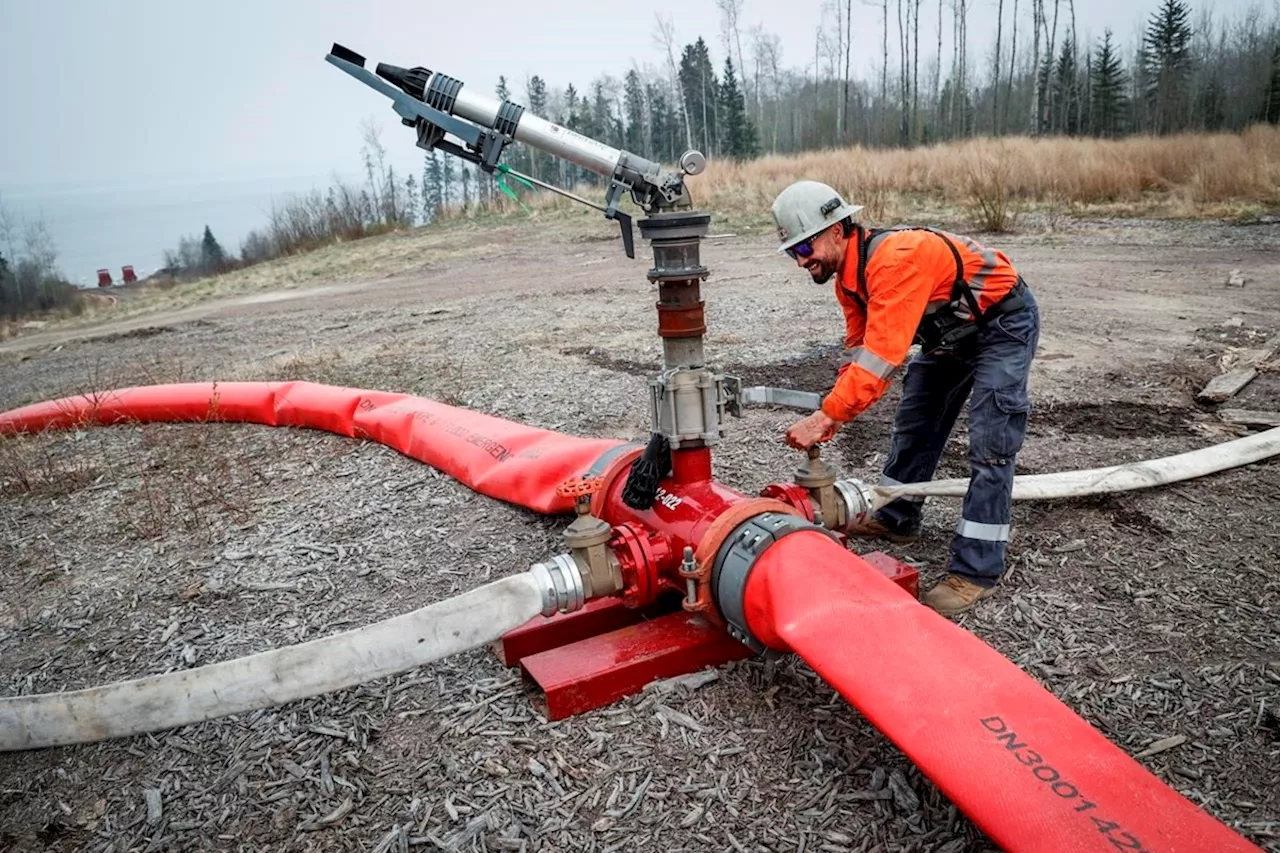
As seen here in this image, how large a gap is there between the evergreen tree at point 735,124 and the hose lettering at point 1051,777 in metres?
42.7

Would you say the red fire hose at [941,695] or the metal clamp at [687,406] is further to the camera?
the metal clamp at [687,406]

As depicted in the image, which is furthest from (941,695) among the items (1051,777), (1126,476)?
(1126,476)

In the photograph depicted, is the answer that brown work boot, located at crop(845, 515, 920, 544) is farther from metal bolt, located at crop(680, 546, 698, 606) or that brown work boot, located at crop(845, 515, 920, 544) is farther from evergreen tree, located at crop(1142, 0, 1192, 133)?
evergreen tree, located at crop(1142, 0, 1192, 133)

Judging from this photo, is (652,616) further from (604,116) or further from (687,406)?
(604,116)

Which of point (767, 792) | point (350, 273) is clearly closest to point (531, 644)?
point (767, 792)

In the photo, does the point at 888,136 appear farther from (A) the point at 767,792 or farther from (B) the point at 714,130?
(A) the point at 767,792

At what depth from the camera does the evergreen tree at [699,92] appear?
153 ft

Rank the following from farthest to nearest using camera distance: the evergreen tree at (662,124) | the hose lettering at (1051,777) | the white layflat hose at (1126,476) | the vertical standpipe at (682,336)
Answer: the evergreen tree at (662,124) → the white layflat hose at (1126,476) → the vertical standpipe at (682,336) → the hose lettering at (1051,777)

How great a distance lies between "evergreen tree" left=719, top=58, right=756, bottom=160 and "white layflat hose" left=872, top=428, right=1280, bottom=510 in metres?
40.3

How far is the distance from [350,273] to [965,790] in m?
16.1

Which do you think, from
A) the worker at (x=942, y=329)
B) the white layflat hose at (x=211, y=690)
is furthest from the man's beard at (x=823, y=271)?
the white layflat hose at (x=211, y=690)

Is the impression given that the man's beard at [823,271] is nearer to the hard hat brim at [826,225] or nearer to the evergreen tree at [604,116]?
the hard hat brim at [826,225]

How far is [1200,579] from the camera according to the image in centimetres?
321

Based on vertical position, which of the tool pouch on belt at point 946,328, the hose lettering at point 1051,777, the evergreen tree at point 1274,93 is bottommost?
the hose lettering at point 1051,777
